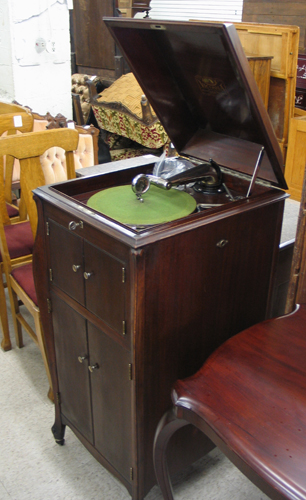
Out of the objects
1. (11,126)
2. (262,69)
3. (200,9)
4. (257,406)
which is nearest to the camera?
(257,406)

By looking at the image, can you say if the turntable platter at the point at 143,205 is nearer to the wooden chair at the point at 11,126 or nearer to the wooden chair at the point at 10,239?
the wooden chair at the point at 10,239

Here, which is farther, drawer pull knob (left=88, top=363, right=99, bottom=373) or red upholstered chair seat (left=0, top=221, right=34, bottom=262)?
red upholstered chair seat (left=0, top=221, right=34, bottom=262)

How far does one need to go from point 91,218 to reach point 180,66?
62cm

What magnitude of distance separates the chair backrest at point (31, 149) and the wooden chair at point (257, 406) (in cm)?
121

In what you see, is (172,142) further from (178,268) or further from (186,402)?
(186,402)

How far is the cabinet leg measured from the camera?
1916mm

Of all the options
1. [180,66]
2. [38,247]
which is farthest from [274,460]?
[180,66]

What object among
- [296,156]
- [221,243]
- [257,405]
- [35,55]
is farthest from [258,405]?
[35,55]

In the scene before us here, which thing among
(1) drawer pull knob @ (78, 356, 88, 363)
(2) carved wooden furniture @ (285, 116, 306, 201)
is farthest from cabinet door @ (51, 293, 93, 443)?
(2) carved wooden furniture @ (285, 116, 306, 201)

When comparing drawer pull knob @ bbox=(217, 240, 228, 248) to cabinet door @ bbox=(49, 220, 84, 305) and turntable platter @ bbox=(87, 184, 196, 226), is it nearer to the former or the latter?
turntable platter @ bbox=(87, 184, 196, 226)

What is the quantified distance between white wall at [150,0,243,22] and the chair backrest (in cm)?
561

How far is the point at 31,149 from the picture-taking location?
2.01 metres

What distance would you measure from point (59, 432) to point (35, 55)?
354 centimetres

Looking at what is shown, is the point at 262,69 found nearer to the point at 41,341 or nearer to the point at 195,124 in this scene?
the point at 195,124
